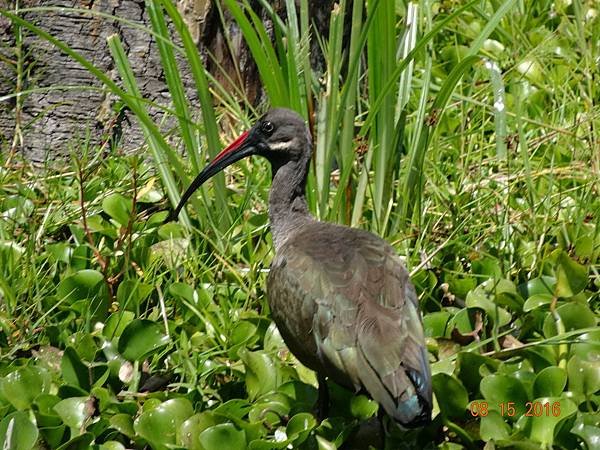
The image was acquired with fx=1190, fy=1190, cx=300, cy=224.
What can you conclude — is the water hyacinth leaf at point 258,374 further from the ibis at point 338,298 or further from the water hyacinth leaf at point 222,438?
the water hyacinth leaf at point 222,438

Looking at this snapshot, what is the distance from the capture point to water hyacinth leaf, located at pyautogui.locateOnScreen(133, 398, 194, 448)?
3793 millimetres

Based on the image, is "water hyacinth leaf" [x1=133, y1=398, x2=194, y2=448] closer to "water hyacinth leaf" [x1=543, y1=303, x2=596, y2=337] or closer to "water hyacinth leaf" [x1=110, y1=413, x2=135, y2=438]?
"water hyacinth leaf" [x1=110, y1=413, x2=135, y2=438]

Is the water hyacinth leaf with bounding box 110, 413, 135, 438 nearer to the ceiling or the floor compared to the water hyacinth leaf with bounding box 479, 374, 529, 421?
nearer to the ceiling

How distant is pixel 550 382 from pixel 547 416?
160mm

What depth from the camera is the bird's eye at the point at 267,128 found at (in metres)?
4.51

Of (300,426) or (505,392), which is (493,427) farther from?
(300,426)

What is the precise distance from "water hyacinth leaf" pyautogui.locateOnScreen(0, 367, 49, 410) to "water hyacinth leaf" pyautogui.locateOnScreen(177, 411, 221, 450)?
0.51m

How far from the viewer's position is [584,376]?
3961mm

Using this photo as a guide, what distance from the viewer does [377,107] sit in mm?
4457

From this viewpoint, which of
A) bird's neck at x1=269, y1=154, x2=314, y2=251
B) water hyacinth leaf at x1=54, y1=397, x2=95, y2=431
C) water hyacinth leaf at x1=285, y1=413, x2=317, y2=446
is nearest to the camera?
water hyacinth leaf at x1=285, y1=413, x2=317, y2=446

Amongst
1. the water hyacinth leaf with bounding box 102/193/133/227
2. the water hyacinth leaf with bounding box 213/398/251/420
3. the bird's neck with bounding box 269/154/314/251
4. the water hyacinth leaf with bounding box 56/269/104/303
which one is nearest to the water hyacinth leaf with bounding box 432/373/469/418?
the water hyacinth leaf with bounding box 213/398/251/420

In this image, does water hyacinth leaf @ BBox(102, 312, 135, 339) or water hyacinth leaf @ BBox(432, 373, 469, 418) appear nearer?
water hyacinth leaf @ BBox(432, 373, 469, 418)

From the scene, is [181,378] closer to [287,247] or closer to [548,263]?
[287,247]
